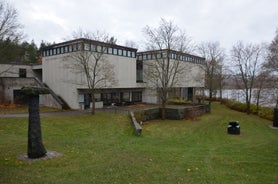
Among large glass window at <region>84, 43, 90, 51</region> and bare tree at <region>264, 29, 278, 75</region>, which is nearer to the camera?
bare tree at <region>264, 29, 278, 75</region>

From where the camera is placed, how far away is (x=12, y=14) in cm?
2200

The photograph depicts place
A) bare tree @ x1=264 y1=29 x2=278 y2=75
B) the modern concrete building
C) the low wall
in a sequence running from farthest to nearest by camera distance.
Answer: the modern concrete building, the low wall, bare tree @ x1=264 y1=29 x2=278 y2=75

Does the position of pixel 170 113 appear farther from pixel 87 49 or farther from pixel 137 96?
pixel 87 49

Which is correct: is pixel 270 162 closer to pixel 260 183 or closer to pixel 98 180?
pixel 260 183

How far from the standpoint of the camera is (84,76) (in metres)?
26.1

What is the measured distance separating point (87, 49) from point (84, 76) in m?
3.33

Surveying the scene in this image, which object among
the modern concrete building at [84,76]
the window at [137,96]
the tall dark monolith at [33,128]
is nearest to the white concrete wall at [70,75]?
the modern concrete building at [84,76]

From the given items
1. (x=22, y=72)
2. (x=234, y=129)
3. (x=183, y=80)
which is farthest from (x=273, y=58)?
(x=22, y=72)

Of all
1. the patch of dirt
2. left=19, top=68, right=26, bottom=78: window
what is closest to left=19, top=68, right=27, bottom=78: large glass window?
left=19, top=68, right=26, bottom=78: window

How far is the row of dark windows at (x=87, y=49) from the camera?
81.3 feet

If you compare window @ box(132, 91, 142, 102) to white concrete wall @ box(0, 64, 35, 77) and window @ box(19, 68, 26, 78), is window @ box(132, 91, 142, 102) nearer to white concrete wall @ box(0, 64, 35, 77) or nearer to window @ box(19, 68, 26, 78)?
white concrete wall @ box(0, 64, 35, 77)

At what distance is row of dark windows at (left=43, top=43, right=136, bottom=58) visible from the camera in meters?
24.8

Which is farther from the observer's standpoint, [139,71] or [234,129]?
[139,71]

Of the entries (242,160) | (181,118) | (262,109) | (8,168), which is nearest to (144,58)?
(181,118)
